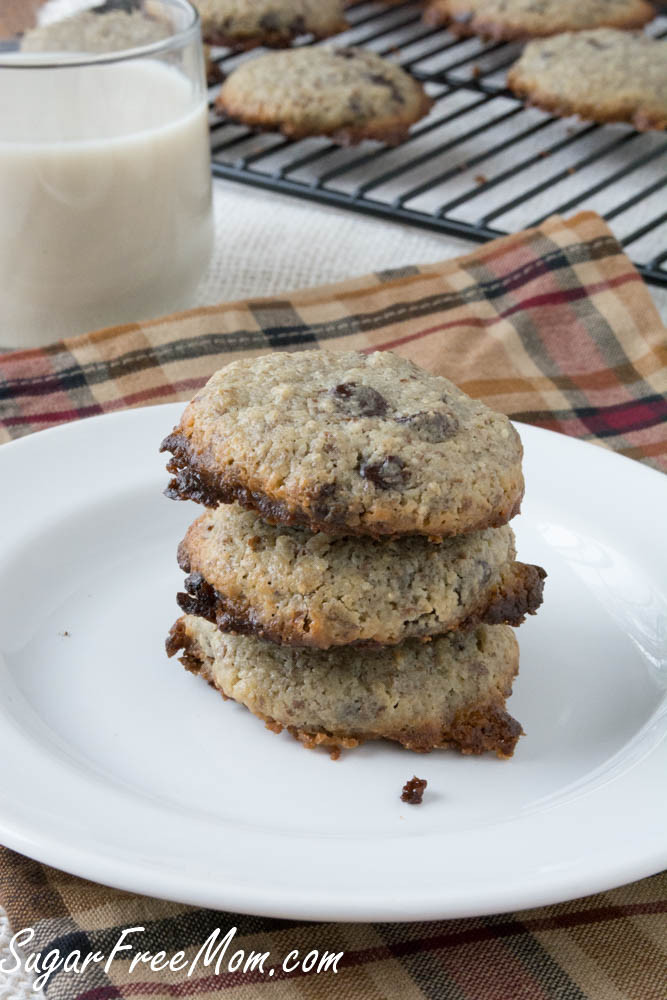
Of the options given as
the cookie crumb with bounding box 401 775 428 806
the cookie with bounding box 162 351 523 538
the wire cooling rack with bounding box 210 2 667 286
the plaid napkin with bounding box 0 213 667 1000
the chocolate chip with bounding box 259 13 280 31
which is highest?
the cookie with bounding box 162 351 523 538

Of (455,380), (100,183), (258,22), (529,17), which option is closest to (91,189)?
(100,183)

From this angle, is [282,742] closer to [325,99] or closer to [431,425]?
[431,425]

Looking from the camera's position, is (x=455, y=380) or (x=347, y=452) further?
(x=455, y=380)

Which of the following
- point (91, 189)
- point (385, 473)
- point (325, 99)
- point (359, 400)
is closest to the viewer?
point (385, 473)

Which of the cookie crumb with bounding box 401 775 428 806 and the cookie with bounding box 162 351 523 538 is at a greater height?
the cookie with bounding box 162 351 523 538

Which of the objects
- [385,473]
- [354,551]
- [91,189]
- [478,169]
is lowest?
[478,169]

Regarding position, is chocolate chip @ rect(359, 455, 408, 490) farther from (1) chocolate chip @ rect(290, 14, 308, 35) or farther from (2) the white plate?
(1) chocolate chip @ rect(290, 14, 308, 35)

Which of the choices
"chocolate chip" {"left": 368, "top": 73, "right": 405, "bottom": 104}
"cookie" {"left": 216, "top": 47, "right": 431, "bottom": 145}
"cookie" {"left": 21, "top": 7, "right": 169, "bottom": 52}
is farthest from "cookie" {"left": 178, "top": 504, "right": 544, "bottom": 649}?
"chocolate chip" {"left": 368, "top": 73, "right": 405, "bottom": 104}

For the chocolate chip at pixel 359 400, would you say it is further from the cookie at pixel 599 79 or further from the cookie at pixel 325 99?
the cookie at pixel 599 79
